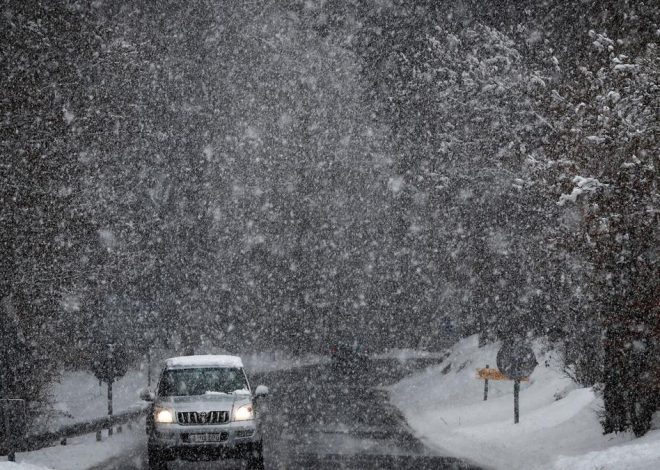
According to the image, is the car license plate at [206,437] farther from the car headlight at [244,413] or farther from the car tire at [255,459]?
the car tire at [255,459]

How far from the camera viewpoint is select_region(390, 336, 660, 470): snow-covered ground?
12.1 metres

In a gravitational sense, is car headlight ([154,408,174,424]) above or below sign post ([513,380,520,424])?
above

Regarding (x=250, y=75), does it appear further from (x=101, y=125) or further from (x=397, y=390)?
(x=101, y=125)

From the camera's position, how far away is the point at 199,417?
13.9 metres

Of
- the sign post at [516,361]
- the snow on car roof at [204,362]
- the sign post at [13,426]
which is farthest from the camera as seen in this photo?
the sign post at [516,361]

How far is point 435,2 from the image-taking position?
30016 millimetres

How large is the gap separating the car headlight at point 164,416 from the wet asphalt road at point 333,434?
1.13 meters

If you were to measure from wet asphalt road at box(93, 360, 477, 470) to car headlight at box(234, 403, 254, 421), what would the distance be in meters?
1.04

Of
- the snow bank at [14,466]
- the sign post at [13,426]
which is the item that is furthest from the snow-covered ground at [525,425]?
the sign post at [13,426]

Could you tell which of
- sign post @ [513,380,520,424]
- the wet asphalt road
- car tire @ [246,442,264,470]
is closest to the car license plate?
car tire @ [246,442,264,470]

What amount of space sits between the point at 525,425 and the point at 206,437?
7.03m

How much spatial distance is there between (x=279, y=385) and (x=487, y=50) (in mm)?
16698

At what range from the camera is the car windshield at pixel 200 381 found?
1483cm

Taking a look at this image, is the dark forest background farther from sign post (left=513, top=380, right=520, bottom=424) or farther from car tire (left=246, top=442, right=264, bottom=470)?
car tire (left=246, top=442, right=264, bottom=470)
